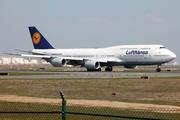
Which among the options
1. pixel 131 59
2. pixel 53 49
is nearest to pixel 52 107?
pixel 131 59

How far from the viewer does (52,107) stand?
23016 mm

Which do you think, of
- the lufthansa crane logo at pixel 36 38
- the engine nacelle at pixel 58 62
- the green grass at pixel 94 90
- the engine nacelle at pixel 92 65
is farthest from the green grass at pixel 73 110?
the lufthansa crane logo at pixel 36 38

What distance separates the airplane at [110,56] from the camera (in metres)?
76.9

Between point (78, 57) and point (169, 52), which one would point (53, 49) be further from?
point (169, 52)

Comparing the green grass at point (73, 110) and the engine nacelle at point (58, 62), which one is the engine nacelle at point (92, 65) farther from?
the green grass at point (73, 110)

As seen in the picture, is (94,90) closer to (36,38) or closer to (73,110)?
(73,110)

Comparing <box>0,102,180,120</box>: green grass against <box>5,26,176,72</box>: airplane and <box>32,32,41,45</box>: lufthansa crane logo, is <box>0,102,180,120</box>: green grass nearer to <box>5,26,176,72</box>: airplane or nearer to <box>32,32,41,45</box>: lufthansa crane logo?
<box>5,26,176,72</box>: airplane

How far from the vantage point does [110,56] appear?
8112cm

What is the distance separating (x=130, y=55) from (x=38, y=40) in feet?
72.9

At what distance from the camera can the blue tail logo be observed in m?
91.9

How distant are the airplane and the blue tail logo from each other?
114 cm

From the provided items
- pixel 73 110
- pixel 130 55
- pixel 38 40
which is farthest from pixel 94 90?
pixel 38 40

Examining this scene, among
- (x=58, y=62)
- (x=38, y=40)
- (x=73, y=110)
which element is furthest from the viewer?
(x=38, y=40)

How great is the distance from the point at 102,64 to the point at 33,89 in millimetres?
44304
